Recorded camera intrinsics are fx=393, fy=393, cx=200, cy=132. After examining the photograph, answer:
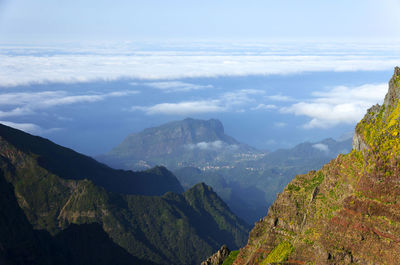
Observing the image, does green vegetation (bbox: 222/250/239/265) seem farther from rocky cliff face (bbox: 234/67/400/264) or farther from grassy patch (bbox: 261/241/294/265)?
grassy patch (bbox: 261/241/294/265)

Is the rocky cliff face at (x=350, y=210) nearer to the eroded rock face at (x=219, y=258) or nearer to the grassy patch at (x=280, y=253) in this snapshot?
the grassy patch at (x=280, y=253)

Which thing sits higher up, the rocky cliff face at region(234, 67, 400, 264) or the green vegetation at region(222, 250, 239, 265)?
the rocky cliff face at region(234, 67, 400, 264)

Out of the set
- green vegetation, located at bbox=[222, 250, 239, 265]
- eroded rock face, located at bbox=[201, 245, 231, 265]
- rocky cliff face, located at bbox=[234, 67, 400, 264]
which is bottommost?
eroded rock face, located at bbox=[201, 245, 231, 265]

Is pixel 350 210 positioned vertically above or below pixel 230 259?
above

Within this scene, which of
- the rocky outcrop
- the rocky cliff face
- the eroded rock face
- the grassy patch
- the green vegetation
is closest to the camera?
the rocky cliff face

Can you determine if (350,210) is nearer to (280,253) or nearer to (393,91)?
(280,253)

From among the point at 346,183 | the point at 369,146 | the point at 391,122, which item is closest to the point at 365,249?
the point at 346,183

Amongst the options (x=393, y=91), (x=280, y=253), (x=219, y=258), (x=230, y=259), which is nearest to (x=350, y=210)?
(x=280, y=253)

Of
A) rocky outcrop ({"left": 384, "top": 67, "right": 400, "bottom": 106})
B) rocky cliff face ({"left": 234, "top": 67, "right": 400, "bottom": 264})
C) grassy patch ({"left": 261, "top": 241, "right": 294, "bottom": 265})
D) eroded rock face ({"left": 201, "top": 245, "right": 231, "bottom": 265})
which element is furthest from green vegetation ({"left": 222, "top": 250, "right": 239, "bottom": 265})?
rocky outcrop ({"left": 384, "top": 67, "right": 400, "bottom": 106})
